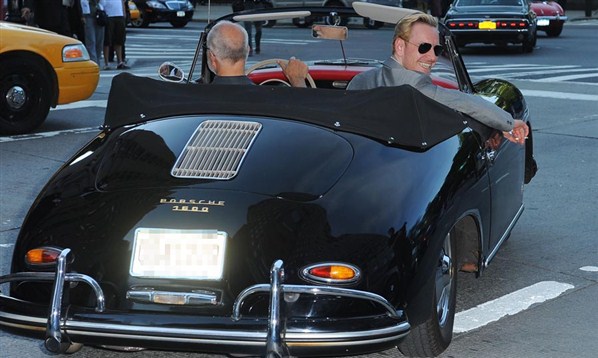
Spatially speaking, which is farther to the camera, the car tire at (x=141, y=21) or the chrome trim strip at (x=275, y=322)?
the car tire at (x=141, y=21)

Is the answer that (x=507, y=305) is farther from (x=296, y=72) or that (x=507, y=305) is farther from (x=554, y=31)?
(x=554, y=31)

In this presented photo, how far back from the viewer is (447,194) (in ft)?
15.1

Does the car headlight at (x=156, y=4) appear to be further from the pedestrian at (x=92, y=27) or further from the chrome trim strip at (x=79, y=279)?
the chrome trim strip at (x=79, y=279)

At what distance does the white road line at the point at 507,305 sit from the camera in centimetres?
537

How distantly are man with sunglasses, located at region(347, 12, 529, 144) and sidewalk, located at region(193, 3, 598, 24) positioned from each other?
32671mm

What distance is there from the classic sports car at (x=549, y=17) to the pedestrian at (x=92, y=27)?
14.3m

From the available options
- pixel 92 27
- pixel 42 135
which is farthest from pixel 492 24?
pixel 42 135

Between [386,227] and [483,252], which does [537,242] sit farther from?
[386,227]

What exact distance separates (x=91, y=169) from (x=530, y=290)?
2525 mm

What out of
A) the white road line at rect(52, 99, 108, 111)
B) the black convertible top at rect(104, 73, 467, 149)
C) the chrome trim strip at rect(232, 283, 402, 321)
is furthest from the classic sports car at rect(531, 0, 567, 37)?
the chrome trim strip at rect(232, 283, 402, 321)

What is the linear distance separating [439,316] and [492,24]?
19.2 meters

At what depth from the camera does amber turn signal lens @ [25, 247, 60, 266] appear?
14.0 feet

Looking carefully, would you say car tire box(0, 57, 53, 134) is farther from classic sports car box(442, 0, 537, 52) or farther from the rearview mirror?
classic sports car box(442, 0, 537, 52)

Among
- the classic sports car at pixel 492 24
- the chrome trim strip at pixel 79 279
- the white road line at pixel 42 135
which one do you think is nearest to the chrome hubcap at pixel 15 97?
the white road line at pixel 42 135
